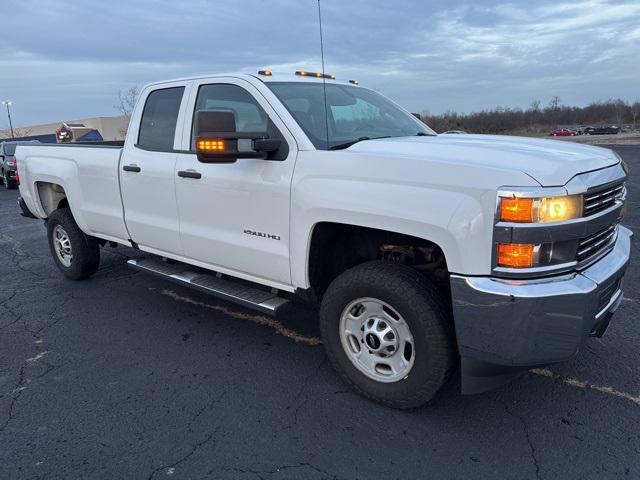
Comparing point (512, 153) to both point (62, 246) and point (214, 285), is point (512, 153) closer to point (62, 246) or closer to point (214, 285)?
point (214, 285)

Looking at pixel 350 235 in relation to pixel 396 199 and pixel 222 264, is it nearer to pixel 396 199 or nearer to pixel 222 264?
pixel 396 199

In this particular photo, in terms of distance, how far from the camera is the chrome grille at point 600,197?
281 cm

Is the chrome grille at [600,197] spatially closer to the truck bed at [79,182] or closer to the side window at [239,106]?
the side window at [239,106]

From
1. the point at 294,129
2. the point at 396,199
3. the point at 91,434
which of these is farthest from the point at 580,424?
the point at 91,434

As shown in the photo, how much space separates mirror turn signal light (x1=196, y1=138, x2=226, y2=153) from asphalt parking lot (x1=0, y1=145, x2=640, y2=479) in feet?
5.29

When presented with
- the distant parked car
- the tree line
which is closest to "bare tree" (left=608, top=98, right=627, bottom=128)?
the tree line

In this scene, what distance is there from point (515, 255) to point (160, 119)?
3.37 meters

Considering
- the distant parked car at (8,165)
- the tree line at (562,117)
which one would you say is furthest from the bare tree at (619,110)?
the distant parked car at (8,165)

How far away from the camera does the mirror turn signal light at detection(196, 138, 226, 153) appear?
3.33 metres

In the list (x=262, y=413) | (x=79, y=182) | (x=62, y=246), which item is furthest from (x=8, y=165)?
(x=262, y=413)

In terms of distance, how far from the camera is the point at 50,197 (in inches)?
252

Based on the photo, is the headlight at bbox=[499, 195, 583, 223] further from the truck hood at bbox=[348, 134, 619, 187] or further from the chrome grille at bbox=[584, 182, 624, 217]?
the chrome grille at bbox=[584, 182, 624, 217]

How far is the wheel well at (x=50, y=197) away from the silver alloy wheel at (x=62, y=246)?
0.32 metres

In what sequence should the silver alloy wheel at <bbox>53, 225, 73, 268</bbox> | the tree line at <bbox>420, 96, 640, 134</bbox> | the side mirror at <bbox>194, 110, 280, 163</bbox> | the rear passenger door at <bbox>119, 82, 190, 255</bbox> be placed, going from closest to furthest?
the side mirror at <bbox>194, 110, 280, 163</bbox> → the rear passenger door at <bbox>119, 82, 190, 255</bbox> → the silver alloy wheel at <bbox>53, 225, 73, 268</bbox> → the tree line at <bbox>420, 96, 640, 134</bbox>
